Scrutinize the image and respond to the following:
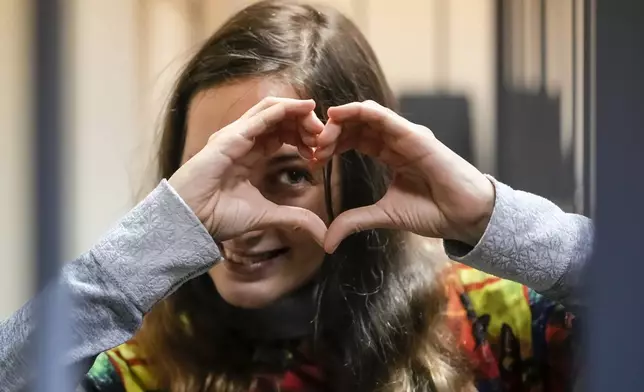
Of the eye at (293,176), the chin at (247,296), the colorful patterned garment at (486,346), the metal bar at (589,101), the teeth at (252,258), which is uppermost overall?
the metal bar at (589,101)

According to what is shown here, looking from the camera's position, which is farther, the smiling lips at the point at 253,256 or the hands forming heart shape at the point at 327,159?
the smiling lips at the point at 253,256

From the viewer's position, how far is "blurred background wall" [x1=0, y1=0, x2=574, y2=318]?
1.07 feet

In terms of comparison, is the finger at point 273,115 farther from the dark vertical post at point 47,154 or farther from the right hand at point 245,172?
the dark vertical post at point 47,154

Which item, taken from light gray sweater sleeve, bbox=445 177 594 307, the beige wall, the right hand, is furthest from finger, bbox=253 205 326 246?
the beige wall

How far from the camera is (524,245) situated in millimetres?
550

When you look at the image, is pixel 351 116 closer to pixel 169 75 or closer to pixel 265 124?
pixel 265 124

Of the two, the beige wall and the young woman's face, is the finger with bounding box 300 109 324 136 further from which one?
the beige wall

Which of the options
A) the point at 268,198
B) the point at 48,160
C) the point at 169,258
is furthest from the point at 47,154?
the point at 268,198

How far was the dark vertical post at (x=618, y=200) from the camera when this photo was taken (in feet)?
0.95

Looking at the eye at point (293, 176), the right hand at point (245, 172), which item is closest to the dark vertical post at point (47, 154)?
the right hand at point (245, 172)

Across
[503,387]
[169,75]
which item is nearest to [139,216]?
[169,75]

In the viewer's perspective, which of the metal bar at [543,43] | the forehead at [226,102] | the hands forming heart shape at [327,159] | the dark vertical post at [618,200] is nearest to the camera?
the dark vertical post at [618,200]

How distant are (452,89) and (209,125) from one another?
25 cm

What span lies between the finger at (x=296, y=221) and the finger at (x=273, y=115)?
0.23ft
